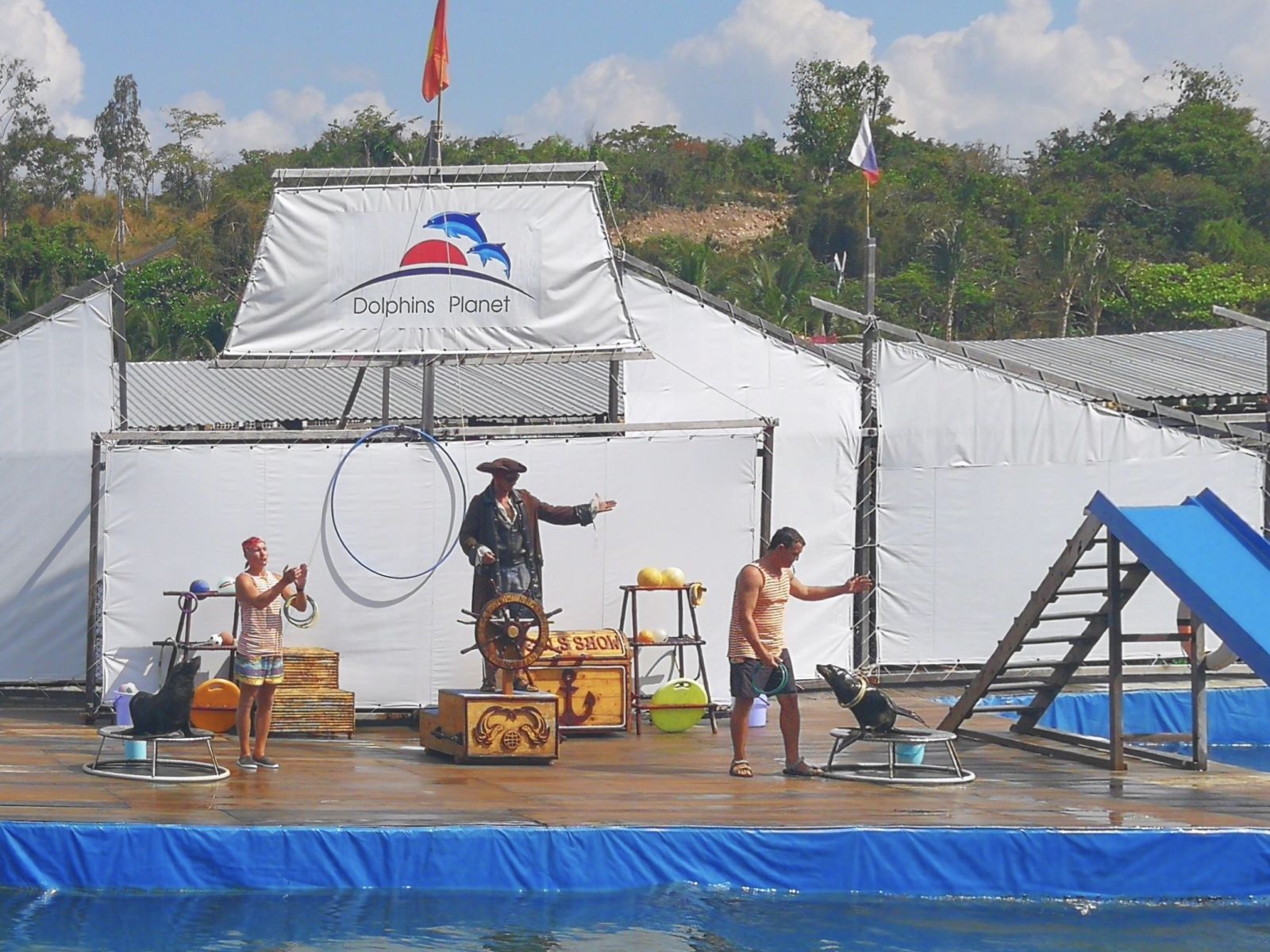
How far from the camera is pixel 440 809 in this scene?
343 inches

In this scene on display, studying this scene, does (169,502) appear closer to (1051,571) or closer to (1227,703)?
(1051,571)

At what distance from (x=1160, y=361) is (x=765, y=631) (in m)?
16.8

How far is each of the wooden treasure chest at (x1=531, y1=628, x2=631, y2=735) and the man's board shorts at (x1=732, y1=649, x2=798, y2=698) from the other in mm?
2197

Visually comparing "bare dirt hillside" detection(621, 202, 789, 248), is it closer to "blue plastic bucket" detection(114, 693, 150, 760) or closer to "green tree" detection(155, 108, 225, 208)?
"green tree" detection(155, 108, 225, 208)

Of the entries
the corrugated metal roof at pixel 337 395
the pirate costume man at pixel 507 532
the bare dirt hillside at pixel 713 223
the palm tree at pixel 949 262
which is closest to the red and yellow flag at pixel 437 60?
the pirate costume man at pixel 507 532

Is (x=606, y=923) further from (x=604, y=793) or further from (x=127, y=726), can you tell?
(x=127, y=726)

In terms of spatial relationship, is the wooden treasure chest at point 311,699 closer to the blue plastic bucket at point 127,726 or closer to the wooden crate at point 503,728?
the blue plastic bucket at point 127,726

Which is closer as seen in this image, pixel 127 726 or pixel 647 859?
pixel 647 859

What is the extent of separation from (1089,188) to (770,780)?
46.2 metres

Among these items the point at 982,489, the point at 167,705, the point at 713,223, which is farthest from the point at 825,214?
the point at 167,705

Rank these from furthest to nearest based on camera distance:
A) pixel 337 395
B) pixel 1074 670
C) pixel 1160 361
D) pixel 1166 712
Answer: pixel 1160 361
pixel 337 395
pixel 1166 712
pixel 1074 670

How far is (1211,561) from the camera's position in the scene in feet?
33.4

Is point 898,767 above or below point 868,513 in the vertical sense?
below

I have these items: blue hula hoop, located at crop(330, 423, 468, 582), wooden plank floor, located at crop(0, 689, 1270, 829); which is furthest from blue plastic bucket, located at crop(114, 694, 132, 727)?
blue hula hoop, located at crop(330, 423, 468, 582)
